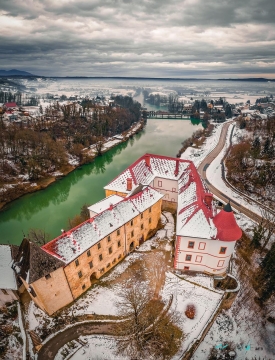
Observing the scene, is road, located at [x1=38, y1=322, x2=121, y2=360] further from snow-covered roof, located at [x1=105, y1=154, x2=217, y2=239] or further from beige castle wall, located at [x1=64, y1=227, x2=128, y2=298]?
snow-covered roof, located at [x1=105, y1=154, x2=217, y2=239]

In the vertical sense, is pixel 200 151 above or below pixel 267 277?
above

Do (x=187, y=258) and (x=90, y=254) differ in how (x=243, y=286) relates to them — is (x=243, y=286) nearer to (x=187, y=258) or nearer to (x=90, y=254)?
(x=187, y=258)

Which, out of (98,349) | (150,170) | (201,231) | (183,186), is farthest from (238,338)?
(150,170)

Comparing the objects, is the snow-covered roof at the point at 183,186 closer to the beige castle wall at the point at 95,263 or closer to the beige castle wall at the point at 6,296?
the beige castle wall at the point at 95,263

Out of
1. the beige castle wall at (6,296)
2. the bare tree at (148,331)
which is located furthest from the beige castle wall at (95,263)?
the beige castle wall at (6,296)

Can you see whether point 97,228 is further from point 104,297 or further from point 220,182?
point 220,182

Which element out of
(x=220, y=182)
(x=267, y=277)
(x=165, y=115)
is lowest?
(x=267, y=277)

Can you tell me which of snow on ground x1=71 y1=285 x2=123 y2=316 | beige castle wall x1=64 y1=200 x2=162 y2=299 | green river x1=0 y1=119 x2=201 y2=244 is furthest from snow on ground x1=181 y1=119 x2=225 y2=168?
snow on ground x1=71 y1=285 x2=123 y2=316
